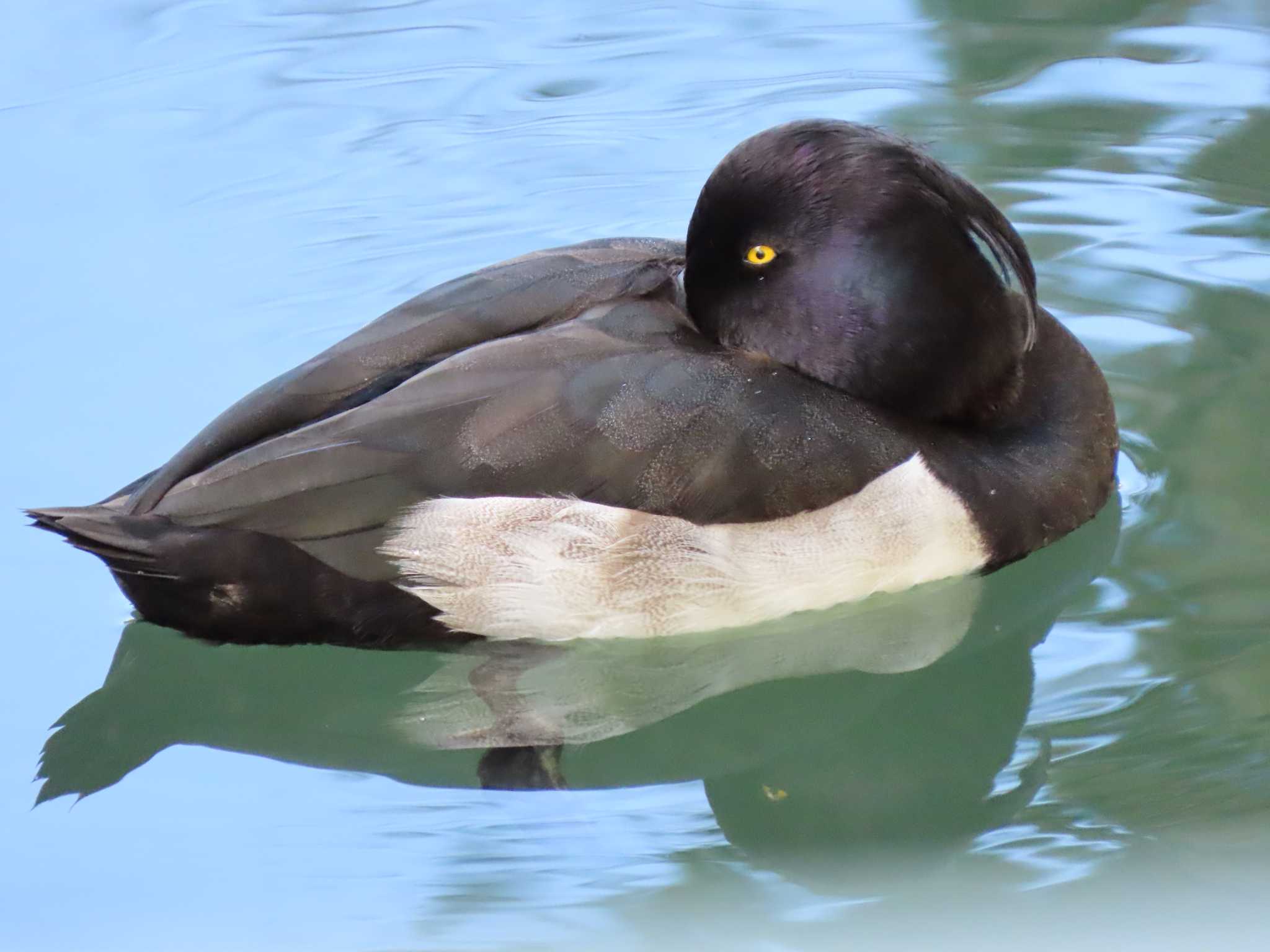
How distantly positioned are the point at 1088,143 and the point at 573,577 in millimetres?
3280

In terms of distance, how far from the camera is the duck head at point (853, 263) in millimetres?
3559

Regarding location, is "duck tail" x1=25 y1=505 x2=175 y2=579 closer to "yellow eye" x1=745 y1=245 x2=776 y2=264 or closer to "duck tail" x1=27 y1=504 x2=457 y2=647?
"duck tail" x1=27 y1=504 x2=457 y2=647

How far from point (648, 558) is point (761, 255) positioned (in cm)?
74

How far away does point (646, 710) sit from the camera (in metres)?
3.64

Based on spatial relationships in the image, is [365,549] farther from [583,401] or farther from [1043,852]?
[1043,852]

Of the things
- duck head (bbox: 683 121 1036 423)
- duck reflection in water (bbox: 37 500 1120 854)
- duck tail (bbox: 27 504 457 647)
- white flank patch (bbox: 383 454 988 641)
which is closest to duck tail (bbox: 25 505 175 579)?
duck tail (bbox: 27 504 457 647)

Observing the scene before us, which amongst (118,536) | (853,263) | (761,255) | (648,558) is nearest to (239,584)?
(118,536)

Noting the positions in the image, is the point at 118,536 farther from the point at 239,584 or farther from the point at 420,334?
the point at 420,334

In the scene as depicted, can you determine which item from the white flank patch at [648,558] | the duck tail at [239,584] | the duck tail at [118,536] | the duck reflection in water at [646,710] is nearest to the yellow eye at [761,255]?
the white flank patch at [648,558]

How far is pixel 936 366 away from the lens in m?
3.66

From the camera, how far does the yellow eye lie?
362 centimetres

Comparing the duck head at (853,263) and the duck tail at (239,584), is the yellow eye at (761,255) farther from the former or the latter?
the duck tail at (239,584)

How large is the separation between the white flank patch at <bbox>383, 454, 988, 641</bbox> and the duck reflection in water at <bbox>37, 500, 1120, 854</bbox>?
103 millimetres

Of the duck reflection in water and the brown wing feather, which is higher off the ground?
the brown wing feather
